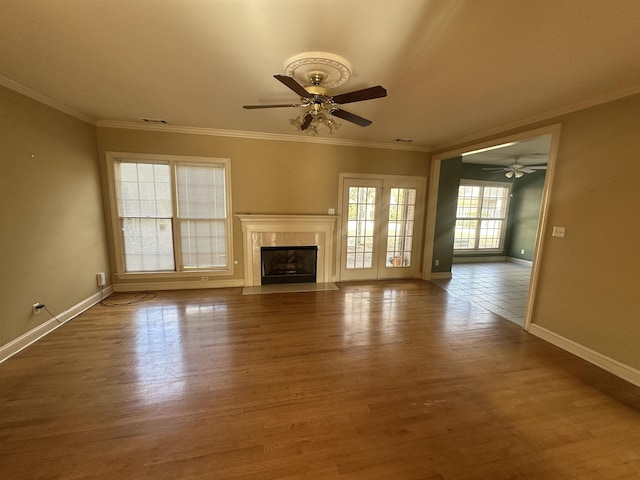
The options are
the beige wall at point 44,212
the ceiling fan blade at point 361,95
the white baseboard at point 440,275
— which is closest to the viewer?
the ceiling fan blade at point 361,95

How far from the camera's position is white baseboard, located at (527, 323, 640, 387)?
2.30 meters

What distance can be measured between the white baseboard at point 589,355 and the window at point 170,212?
4.67 metres

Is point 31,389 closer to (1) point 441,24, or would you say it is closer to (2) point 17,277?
(2) point 17,277

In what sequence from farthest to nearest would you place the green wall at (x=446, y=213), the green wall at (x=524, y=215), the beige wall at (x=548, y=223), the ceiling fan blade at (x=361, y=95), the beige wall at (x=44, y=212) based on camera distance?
the green wall at (x=524, y=215), the green wall at (x=446, y=213), the beige wall at (x=44, y=212), the beige wall at (x=548, y=223), the ceiling fan blade at (x=361, y=95)

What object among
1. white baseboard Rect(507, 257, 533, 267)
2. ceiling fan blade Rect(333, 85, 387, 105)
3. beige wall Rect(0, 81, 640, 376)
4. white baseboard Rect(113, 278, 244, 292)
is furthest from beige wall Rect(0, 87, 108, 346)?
white baseboard Rect(507, 257, 533, 267)

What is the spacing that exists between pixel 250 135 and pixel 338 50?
2698mm

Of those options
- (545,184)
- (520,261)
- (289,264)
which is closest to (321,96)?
(545,184)

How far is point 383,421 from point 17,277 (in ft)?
12.4

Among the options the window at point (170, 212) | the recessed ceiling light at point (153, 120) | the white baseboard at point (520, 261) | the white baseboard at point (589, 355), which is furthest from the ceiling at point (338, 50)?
the white baseboard at point (520, 261)

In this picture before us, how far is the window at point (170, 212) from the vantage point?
4.00 meters

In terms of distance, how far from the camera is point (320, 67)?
2045 millimetres

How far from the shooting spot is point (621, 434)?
5.72 ft

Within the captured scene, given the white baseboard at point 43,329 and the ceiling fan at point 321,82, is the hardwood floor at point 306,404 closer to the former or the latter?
the white baseboard at point 43,329

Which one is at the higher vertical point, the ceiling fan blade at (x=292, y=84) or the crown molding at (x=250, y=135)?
the crown molding at (x=250, y=135)
